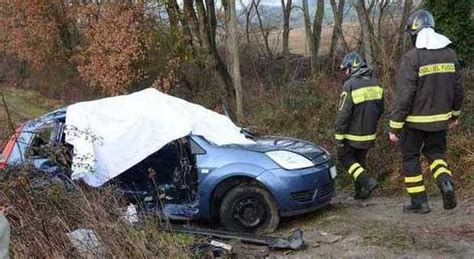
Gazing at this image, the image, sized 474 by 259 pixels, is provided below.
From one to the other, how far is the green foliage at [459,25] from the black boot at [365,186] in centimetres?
392

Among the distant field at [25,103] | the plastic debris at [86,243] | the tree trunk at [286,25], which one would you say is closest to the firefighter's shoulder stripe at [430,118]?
the plastic debris at [86,243]

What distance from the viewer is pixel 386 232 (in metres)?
6.50

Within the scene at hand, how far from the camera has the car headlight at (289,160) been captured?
732 centimetres

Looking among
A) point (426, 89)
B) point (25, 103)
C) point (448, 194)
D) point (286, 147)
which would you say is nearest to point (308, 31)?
point (25, 103)

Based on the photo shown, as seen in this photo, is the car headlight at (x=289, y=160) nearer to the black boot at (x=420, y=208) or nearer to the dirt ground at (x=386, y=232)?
the dirt ground at (x=386, y=232)

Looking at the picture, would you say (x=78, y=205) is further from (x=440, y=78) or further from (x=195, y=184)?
(x=440, y=78)

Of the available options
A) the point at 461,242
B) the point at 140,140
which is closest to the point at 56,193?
the point at 140,140

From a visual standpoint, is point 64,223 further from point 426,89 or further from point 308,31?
point 308,31

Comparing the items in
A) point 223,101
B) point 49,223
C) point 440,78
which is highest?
point 440,78

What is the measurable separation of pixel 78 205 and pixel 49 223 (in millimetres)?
302

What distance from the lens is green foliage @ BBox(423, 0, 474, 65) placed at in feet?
36.9

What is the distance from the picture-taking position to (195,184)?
24.8 feet

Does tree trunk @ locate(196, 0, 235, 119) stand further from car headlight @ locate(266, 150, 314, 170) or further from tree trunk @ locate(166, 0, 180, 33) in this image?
car headlight @ locate(266, 150, 314, 170)

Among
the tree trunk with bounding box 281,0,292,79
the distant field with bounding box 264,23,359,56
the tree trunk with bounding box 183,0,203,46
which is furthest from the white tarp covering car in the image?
the tree trunk with bounding box 281,0,292,79
